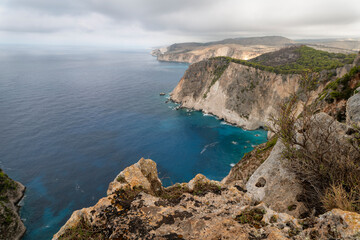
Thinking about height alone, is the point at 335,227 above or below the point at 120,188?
above

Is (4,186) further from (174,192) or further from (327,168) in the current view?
(327,168)

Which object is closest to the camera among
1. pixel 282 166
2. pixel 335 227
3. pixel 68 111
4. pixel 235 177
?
pixel 335 227

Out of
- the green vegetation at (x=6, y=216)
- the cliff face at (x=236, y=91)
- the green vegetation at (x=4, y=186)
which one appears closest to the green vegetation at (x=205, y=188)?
the green vegetation at (x=6, y=216)

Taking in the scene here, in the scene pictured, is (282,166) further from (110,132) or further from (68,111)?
(68,111)

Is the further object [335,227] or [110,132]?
[110,132]

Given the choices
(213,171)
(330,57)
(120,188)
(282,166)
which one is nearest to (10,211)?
(120,188)

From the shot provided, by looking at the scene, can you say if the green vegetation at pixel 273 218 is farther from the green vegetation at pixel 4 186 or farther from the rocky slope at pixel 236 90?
the rocky slope at pixel 236 90

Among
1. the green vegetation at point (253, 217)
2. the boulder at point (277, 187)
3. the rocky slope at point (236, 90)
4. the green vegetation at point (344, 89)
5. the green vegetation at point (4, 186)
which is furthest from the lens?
the rocky slope at point (236, 90)
